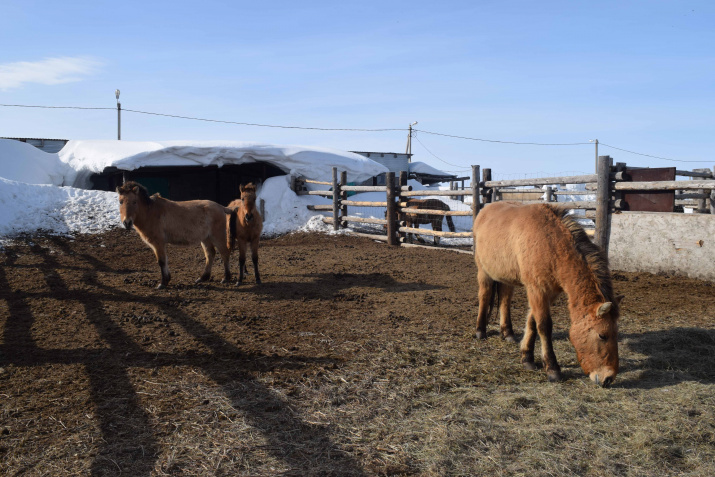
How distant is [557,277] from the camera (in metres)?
4.02

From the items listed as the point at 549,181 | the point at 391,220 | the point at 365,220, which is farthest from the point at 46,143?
the point at 549,181

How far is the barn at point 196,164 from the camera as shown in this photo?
1769cm

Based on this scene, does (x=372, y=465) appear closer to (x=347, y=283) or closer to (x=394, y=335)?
(x=394, y=335)

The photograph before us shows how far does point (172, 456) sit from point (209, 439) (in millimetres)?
258

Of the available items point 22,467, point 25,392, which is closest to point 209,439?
point 22,467

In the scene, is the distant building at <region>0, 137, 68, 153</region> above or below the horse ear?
above

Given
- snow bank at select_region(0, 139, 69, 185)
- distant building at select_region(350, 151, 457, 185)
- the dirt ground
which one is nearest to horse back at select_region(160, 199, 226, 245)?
the dirt ground

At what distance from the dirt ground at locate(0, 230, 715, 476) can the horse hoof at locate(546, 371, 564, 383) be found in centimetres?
10

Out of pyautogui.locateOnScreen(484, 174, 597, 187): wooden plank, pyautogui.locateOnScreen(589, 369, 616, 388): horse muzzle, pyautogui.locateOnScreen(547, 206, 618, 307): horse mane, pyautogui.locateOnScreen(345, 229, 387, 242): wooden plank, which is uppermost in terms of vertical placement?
pyautogui.locateOnScreen(484, 174, 597, 187): wooden plank

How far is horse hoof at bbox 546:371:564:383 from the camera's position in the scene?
159 inches

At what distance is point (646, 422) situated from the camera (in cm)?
326

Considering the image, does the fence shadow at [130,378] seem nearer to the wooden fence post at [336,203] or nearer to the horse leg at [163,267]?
the horse leg at [163,267]

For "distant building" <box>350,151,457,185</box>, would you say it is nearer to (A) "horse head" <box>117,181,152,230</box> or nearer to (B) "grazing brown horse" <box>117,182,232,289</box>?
(B) "grazing brown horse" <box>117,182,232,289</box>

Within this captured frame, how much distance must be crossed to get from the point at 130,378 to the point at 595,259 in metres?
3.86
